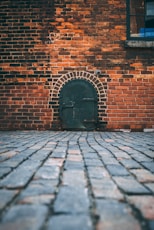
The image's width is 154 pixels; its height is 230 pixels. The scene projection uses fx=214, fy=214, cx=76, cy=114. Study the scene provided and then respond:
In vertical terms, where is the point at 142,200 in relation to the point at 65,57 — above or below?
below

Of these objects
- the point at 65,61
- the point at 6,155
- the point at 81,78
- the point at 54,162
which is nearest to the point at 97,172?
the point at 54,162

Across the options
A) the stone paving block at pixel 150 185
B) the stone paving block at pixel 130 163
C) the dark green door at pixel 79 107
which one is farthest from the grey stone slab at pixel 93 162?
the dark green door at pixel 79 107

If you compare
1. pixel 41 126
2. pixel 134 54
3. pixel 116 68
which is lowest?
pixel 41 126

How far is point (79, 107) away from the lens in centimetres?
509

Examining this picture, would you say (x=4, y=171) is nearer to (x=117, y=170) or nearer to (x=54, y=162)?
(x=54, y=162)

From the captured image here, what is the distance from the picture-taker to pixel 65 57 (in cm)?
520

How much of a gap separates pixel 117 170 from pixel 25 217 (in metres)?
0.86

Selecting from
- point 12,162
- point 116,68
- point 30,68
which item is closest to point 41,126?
point 30,68

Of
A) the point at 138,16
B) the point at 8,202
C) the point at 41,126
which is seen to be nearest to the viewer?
the point at 8,202

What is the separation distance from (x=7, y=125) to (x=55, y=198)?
14.7 ft

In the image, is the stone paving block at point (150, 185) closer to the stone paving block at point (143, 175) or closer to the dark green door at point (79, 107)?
the stone paving block at point (143, 175)

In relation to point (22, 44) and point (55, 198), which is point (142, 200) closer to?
point (55, 198)

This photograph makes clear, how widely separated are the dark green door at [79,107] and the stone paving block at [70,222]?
14.2 ft

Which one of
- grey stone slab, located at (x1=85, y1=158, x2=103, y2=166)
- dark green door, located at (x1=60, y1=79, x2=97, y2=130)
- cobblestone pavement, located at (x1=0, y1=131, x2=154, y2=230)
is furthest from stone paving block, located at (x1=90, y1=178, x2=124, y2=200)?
dark green door, located at (x1=60, y1=79, x2=97, y2=130)
